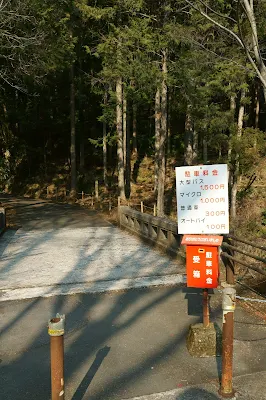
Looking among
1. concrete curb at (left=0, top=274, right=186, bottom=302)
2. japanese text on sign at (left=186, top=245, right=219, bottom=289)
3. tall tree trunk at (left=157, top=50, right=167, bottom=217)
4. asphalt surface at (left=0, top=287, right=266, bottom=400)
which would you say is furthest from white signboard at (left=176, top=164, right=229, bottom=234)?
tall tree trunk at (left=157, top=50, right=167, bottom=217)

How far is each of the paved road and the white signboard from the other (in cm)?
274

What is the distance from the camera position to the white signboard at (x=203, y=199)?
4016mm

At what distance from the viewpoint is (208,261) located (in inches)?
162

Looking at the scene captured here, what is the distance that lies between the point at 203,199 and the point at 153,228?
5804 millimetres

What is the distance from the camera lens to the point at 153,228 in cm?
983

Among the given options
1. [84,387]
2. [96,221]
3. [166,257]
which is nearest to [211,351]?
[84,387]

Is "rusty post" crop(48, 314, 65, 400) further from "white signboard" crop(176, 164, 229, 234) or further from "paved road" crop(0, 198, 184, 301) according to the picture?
"paved road" crop(0, 198, 184, 301)

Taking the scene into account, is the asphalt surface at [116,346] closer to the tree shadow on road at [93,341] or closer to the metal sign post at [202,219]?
the tree shadow on road at [93,341]

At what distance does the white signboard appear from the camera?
4.02 meters

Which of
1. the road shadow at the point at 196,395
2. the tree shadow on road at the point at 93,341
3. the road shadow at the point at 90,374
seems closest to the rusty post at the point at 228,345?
the road shadow at the point at 196,395

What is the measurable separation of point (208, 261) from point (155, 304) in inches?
72.1

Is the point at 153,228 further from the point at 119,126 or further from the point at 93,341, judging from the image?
the point at 119,126

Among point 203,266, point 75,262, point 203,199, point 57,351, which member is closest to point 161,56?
point 75,262

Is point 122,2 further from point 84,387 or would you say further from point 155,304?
point 84,387
